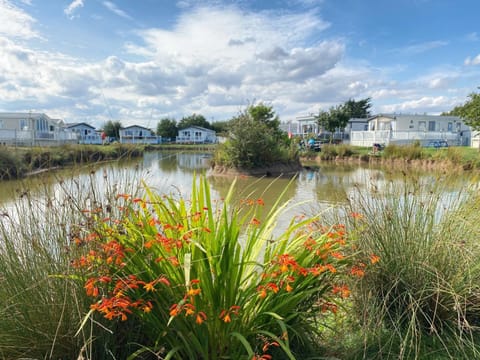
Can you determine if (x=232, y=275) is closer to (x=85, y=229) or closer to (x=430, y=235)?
(x=85, y=229)

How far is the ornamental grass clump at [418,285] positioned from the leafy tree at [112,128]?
1.90 meters

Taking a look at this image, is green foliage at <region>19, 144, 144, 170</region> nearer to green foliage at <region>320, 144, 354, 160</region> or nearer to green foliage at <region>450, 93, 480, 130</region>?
green foliage at <region>450, 93, 480, 130</region>

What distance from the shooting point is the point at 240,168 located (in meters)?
16.3

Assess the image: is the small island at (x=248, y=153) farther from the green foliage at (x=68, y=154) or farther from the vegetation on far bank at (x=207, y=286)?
the vegetation on far bank at (x=207, y=286)

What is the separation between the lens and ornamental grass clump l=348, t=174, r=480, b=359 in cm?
201

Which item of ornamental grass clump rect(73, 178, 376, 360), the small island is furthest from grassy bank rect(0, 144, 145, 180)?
the small island

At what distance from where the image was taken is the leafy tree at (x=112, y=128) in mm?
2740

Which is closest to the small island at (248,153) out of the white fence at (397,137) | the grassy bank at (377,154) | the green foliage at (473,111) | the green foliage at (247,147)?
the green foliage at (247,147)

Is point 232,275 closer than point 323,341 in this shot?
Yes

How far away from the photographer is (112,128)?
2.92 metres

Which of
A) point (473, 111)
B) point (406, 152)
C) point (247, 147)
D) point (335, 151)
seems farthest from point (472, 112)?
point (247, 147)

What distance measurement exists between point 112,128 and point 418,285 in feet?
8.17

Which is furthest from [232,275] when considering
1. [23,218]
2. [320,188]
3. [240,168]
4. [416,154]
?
[416,154]

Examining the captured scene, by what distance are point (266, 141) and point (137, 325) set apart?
50.4ft
